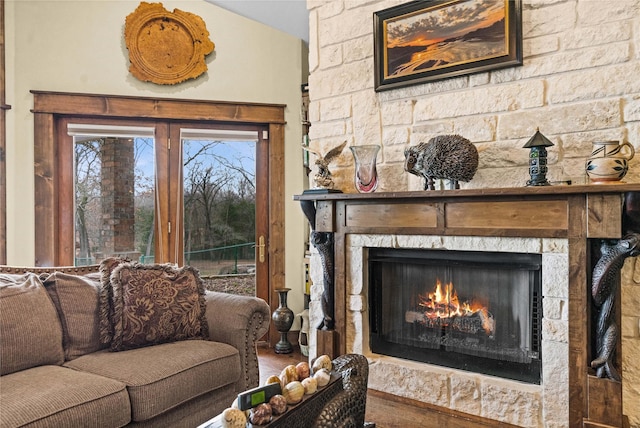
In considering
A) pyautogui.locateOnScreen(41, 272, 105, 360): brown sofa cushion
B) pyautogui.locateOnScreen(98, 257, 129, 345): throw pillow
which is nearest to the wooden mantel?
pyautogui.locateOnScreen(98, 257, 129, 345): throw pillow

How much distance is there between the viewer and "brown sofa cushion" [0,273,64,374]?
1.94m

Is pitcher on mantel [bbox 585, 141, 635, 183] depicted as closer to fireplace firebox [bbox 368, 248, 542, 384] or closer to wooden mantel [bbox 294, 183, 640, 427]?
wooden mantel [bbox 294, 183, 640, 427]

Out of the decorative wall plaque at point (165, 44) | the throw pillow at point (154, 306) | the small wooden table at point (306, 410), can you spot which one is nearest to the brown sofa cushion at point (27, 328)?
the throw pillow at point (154, 306)

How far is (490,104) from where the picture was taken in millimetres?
2611

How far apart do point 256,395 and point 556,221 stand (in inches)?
65.7

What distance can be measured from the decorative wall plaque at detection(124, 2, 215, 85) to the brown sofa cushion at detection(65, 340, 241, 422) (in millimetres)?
2507

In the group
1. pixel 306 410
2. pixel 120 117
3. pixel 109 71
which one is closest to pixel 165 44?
pixel 109 71

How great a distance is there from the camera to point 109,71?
3.81 m

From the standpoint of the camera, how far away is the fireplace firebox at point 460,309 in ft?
8.05

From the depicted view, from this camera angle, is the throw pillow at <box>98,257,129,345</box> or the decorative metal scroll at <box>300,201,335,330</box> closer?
the throw pillow at <box>98,257,129,345</box>

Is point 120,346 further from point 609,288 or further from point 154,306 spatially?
point 609,288

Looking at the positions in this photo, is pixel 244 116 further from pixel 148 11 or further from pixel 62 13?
pixel 62 13

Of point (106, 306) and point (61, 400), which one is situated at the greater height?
point (106, 306)

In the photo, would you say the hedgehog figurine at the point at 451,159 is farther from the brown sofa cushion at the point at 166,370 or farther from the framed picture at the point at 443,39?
the brown sofa cushion at the point at 166,370
